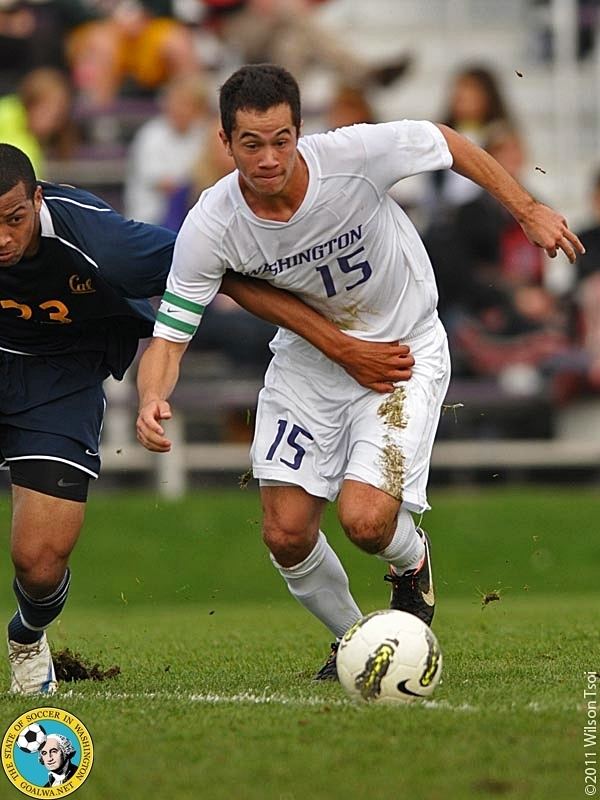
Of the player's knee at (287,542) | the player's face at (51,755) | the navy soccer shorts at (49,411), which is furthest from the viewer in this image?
the navy soccer shorts at (49,411)

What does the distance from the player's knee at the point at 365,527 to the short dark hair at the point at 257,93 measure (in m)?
1.73

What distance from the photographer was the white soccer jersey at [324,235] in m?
7.07

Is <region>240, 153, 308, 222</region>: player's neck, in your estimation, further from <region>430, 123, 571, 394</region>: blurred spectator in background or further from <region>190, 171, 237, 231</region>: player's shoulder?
<region>430, 123, 571, 394</region>: blurred spectator in background

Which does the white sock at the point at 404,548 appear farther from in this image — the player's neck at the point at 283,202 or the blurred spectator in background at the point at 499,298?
the blurred spectator in background at the point at 499,298

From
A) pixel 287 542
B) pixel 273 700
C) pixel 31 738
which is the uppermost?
pixel 287 542

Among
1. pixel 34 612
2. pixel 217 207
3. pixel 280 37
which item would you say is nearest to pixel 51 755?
pixel 34 612

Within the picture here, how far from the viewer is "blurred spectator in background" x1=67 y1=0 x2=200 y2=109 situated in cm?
1897

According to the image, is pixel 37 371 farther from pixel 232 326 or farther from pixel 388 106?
pixel 388 106

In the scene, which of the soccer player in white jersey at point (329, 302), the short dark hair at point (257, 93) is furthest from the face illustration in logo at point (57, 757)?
the short dark hair at point (257, 93)

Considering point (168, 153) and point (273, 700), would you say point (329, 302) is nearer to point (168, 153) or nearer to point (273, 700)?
point (273, 700)

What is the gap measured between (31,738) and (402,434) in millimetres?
2256

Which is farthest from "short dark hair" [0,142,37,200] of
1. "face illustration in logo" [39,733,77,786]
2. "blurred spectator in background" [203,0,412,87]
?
"blurred spectator in background" [203,0,412,87]

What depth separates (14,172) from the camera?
22.7 feet

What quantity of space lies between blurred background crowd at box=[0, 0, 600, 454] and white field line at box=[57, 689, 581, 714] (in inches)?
409
